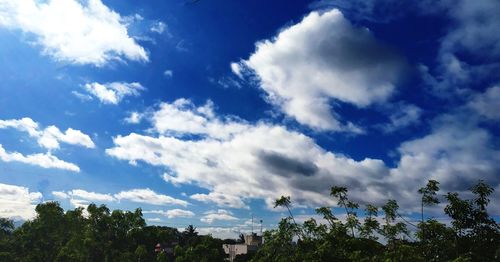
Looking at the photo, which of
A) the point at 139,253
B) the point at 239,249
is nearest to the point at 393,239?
the point at 139,253

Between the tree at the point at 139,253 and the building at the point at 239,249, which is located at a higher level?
the building at the point at 239,249

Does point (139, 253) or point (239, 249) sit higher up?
point (239, 249)

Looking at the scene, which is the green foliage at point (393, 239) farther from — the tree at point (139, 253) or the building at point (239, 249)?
the building at point (239, 249)

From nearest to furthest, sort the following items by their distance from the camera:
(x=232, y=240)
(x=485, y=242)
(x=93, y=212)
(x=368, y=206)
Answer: (x=485, y=242), (x=368, y=206), (x=93, y=212), (x=232, y=240)

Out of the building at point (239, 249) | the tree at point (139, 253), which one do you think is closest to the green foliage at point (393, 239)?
the tree at point (139, 253)

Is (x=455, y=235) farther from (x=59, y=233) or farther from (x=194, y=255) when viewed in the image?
(x=59, y=233)

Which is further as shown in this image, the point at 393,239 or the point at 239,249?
the point at 239,249

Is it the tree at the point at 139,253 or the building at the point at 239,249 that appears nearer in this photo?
the tree at the point at 139,253

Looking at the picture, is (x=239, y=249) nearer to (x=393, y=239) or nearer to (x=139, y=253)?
(x=139, y=253)

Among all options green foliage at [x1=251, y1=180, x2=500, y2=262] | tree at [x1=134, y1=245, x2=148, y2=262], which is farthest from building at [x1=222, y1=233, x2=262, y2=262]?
green foliage at [x1=251, y1=180, x2=500, y2=262]

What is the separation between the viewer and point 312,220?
1055 inches

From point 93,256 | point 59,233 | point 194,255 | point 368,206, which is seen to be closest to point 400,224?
point 368,206

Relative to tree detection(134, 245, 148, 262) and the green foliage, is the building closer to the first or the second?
tree detection(134, 245, 148, 262)

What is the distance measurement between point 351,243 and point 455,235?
200 inches
